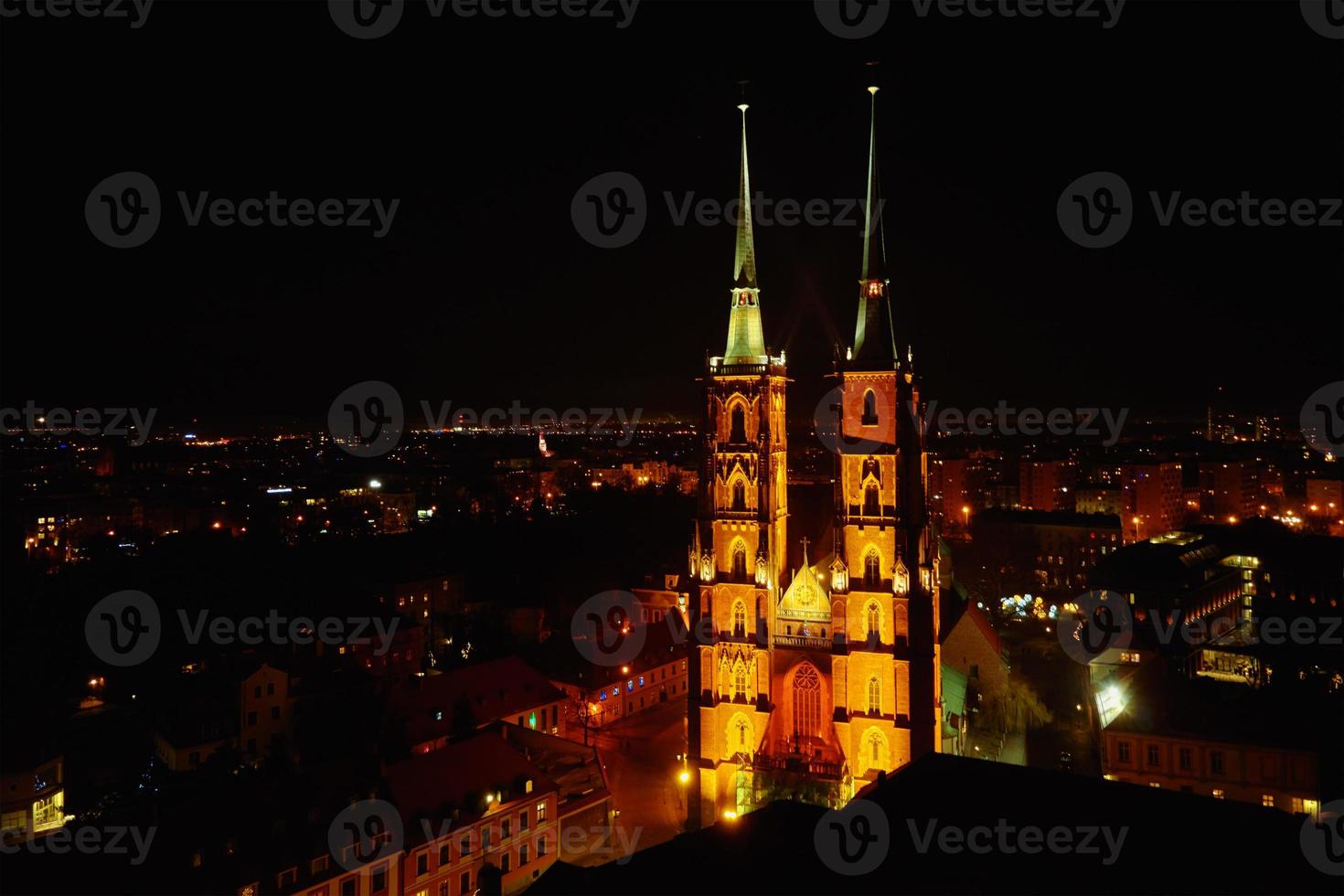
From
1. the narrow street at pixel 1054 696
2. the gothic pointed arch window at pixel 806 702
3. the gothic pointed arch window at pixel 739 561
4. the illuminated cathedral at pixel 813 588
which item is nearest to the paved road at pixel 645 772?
the illuminated cathedral at pixel 813 588

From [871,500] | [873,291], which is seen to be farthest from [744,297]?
[871,500]

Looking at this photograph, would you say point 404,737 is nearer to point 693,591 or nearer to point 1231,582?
point 693,591

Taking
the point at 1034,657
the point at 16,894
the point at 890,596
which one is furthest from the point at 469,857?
the point at 1034,657

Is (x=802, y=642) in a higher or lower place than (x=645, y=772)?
higher

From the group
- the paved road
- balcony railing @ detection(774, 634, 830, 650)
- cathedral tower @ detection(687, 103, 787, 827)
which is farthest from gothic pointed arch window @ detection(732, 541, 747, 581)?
the paved road

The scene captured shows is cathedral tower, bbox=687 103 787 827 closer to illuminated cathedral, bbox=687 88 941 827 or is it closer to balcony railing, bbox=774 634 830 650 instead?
illuminated cathedral, bbox=687 88 941 827

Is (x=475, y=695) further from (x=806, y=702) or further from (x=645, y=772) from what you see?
(x=806, y=702)
